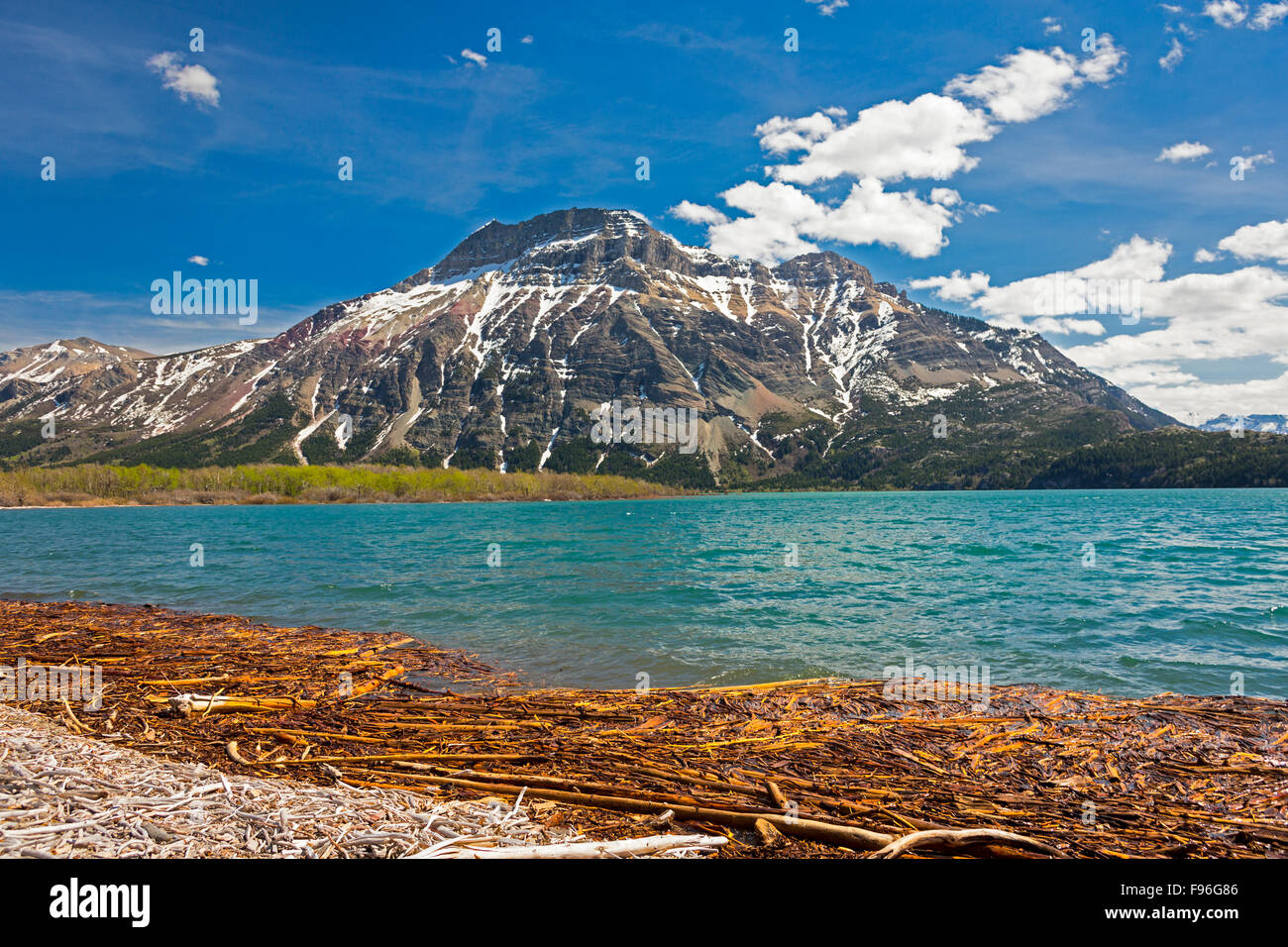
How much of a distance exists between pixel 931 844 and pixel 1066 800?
8.11ft

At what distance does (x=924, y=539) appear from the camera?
163ft

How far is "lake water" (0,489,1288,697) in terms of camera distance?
14742 mm

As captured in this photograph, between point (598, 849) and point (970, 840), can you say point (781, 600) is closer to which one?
point (970, 840)

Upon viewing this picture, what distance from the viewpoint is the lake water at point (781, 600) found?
1474cm

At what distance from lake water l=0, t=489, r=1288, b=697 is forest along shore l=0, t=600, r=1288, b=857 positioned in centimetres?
278

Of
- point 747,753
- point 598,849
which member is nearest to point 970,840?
point 747,753

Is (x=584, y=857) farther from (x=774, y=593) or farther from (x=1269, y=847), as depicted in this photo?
(x=774, y=593)

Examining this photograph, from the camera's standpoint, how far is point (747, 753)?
815cm

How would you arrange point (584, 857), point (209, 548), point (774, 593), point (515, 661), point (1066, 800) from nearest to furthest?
point (584, 857) → point (1066, 800) → point (515, 661) → point (774, 593) → point (209, 548)

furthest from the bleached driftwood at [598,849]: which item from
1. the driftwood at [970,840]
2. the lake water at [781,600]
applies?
the lake water at [781,600]

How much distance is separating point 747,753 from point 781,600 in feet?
51.6

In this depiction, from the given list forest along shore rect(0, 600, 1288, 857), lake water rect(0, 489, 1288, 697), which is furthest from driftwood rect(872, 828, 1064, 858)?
lake water rect(0, 489, 1288, 697)

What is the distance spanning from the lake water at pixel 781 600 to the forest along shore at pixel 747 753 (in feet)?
9.13
